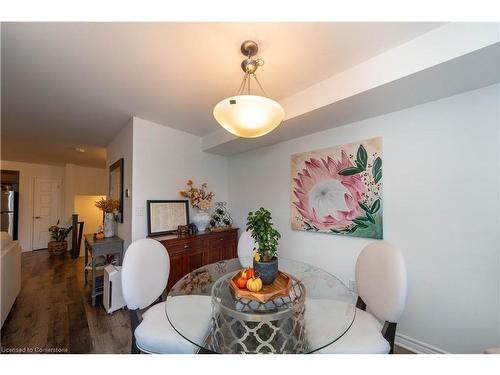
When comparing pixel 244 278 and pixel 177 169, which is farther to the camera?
pixel 177 169

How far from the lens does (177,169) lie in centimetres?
284

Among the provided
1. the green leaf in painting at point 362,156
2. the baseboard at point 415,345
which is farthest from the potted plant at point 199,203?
the baseboard at point 415,345

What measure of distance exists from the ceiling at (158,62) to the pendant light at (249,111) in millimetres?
101

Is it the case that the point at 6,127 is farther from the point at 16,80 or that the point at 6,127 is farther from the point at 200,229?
the point at 200,229

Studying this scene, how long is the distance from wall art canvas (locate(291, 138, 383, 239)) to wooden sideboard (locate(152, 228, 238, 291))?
44.3 inches

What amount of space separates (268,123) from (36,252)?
6894 millimetres

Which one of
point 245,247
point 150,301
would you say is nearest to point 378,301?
point 245,247

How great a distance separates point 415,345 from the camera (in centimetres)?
162

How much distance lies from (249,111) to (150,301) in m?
1.52

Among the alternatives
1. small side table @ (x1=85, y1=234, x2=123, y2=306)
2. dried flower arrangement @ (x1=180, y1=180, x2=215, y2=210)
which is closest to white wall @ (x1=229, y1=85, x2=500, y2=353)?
dried flower arrangement @ (x1=180, y1=180, x2=215, y2=210)
